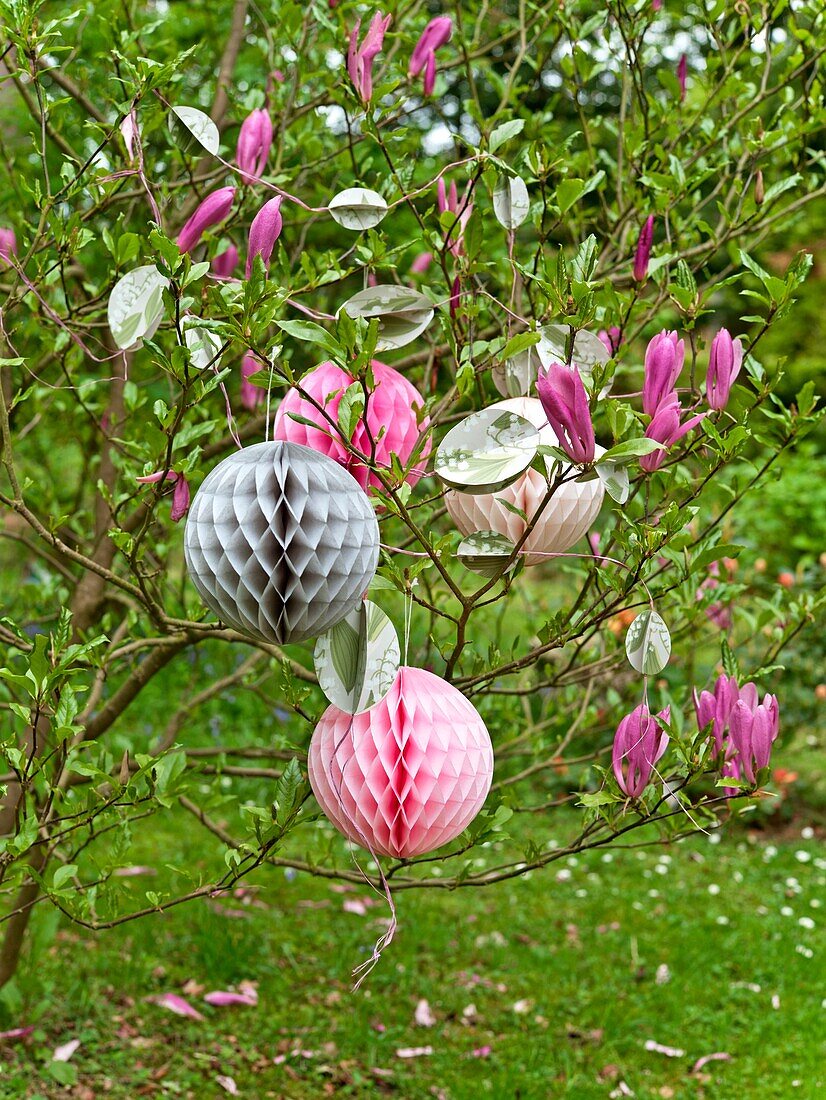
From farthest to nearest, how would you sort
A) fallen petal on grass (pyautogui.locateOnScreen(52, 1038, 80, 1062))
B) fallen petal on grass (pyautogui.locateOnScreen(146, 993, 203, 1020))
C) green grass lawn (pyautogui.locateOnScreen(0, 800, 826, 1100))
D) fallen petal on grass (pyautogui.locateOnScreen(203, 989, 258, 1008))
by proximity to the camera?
fallen petal on grass (pyautogui.locateOnScreen(203, 989, 258, 1008))
fallen petal on grass (pyautogui.locateOnScreen(146, 993, 203, 1020))
green grass lawn (pyautogui.locateOnScreen(0, 800, 826, 1100))
fallen petal on grass (pyautogui.locateOnScreen(52, 1038, 80, 1062))

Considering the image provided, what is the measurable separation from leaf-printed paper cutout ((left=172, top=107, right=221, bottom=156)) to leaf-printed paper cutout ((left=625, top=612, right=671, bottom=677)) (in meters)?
0.66

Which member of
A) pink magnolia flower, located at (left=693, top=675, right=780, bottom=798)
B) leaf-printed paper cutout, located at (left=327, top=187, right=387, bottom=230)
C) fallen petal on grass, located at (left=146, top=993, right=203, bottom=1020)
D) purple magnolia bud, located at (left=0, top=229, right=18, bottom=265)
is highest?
leaf-printed paper cutout, located at (left=327, top=187, right=387, bottom=230)

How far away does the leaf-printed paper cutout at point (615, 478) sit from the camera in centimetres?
97

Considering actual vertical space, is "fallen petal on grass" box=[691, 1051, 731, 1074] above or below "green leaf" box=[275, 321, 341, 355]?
below

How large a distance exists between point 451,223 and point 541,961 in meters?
2.39

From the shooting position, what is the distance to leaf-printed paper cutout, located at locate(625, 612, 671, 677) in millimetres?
1086

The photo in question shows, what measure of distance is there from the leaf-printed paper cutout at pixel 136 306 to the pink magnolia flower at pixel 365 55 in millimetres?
444

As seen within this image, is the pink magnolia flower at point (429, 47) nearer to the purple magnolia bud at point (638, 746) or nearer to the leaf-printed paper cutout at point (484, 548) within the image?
the leaf-printed paper cutout at point (484, 548)

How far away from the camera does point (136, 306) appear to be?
1.08 meters

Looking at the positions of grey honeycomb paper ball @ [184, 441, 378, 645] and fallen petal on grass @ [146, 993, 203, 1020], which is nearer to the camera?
grey honeycomb paper ball @ [184, 441, 378, 645]

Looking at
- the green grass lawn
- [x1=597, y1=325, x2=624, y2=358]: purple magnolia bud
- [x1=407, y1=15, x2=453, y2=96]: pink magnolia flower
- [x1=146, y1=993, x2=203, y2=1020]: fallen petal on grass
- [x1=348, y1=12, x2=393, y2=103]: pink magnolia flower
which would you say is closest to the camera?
[x1=348, y1=12, x2=393, y2=103]: pink magnolia flower

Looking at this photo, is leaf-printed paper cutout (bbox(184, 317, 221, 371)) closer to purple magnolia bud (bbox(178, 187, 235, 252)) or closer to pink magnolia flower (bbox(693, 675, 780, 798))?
purple magnolia bud (bbox(178, 187, 235, 252))

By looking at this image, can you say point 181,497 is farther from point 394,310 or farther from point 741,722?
point 741,722

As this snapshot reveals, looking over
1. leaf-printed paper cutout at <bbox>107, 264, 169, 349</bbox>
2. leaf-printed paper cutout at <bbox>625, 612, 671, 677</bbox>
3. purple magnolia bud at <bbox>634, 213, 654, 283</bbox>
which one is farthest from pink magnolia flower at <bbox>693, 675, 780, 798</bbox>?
leaf-printed paper cutout at <bbox>107, 264, 169, 349</bbox>
